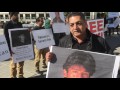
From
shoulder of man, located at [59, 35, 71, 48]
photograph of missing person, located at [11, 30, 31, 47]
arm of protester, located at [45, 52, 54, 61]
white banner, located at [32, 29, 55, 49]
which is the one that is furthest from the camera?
white banner, located at [32, 29, 55, 49]

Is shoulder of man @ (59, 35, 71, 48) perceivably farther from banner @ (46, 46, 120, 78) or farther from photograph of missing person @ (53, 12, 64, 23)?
photograph of missing person @ (53, 12, 64, 23)

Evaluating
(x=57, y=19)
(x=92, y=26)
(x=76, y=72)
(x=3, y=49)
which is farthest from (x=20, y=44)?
(x=76, y=72)

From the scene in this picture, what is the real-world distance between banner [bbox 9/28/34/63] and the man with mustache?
2.76m

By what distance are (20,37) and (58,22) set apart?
1.81 metres

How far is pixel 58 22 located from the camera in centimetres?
741

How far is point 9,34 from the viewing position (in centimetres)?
558

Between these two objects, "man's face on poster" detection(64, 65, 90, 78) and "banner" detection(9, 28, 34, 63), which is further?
"banner" detection(9, 28, 34, 63)

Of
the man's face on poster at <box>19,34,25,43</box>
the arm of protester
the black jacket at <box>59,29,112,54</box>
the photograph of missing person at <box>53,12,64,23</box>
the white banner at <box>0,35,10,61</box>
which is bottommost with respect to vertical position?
the white banner at <box>0,35,10,61</box>

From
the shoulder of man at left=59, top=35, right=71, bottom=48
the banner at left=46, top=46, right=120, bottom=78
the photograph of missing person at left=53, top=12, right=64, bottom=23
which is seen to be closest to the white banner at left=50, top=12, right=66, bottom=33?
the photograph of missing person at left=53, top=12, right=64, bottom=23

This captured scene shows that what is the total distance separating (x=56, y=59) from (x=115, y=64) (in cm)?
62

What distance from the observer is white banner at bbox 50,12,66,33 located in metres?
7.25

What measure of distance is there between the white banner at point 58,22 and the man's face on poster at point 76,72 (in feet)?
14.6
